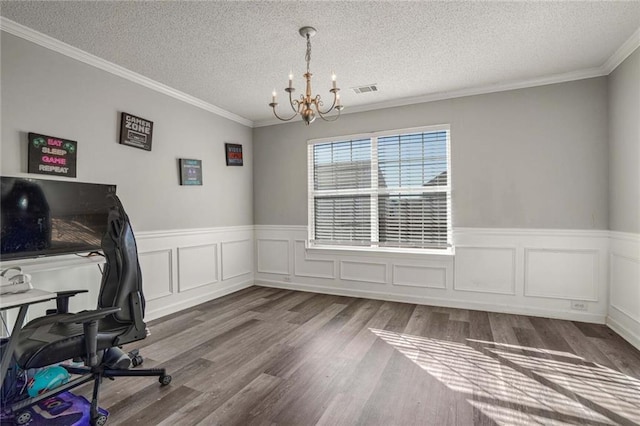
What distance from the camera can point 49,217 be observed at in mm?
2582

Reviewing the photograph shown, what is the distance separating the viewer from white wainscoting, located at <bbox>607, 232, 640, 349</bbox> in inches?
112

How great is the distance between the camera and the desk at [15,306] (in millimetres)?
1758

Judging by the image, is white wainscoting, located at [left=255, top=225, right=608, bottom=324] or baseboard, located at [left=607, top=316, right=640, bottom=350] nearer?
baseboard, located at [left=607, top=316, right=640, bottom=350]

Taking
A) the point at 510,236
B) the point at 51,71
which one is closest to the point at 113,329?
the point at 51,71

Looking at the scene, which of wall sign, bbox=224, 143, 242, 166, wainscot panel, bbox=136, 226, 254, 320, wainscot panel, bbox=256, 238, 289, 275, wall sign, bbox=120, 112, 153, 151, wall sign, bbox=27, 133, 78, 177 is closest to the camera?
wall sign, bbox=27, 133, 78, 177

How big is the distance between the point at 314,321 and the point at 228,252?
6.20 feet

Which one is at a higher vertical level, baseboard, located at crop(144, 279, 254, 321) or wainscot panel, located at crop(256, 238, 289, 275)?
wainscot panel, located at crop(256, 238, 289, 275)

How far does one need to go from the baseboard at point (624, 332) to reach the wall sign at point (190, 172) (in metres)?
4.90

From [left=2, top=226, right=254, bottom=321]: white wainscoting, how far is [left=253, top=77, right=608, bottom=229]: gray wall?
2816mm

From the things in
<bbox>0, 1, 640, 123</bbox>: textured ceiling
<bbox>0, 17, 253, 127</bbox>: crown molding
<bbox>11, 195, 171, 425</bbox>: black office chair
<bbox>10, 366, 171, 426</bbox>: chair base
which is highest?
<bbox>0, 1, 640, 123</bbox>: textured ceiling

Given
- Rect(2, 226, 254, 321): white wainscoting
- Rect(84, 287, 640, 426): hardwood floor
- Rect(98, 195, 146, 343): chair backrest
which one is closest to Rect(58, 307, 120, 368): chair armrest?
Rect(98, 195, 146, 343): chair backrest

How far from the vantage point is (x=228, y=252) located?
4.77 m

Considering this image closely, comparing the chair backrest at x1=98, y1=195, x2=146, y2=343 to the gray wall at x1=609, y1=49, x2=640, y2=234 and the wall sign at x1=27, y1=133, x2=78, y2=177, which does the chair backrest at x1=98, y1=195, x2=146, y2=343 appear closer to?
the wall sign at x1=27, y1=133, x2=78, y2=177

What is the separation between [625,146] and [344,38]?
2868 millimetres
